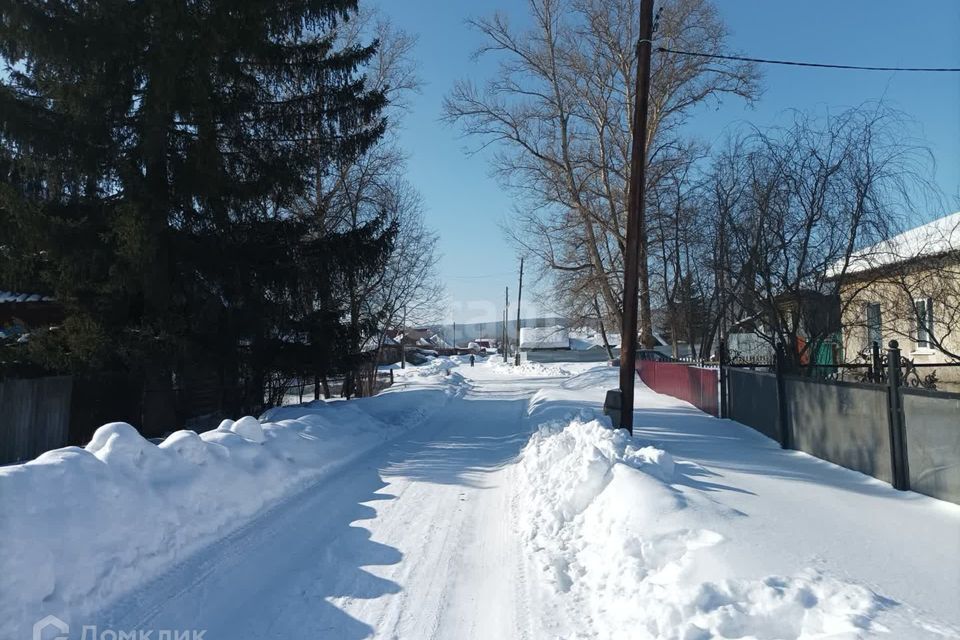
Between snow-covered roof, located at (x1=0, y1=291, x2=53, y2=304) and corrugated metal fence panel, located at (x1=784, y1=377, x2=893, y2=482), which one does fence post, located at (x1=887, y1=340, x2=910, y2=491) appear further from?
snow-covered roof, located at (x1=0, y1=291, x2=53, y2=304)

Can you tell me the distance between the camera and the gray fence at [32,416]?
11180 millimetres

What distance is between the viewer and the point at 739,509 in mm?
6145

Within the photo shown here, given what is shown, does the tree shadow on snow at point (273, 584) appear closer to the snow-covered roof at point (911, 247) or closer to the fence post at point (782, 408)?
the fence post at point (782, 408)

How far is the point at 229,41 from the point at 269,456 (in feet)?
27.1

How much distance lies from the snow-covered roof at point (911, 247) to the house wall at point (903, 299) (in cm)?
25

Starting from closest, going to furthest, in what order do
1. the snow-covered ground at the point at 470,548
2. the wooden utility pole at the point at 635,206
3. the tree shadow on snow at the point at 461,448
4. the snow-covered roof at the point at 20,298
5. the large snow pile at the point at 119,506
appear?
the snow-covered ground at the point at 470,548
the large snow pile at the point at 119,506
the tree shadow on snow at the point at 461,448
the wooden utility pole at the point at 635,206
the snow-covered roof at the point at 20,298

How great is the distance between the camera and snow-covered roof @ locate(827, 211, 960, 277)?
10586 mm

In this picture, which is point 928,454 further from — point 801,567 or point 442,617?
point 442,617

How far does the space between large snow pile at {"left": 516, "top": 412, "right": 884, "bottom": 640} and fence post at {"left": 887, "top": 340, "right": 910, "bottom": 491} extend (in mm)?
2347

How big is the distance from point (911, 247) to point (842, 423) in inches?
182

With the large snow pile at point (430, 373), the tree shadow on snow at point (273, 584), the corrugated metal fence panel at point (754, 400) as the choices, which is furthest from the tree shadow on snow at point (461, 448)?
the large snow pile at point (430, 373)

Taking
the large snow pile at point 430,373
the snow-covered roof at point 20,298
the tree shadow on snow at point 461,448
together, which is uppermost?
the snow-covered roof at point 20,298

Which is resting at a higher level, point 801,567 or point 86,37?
point 86,37

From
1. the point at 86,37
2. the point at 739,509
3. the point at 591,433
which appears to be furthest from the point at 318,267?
the point at 739,509
